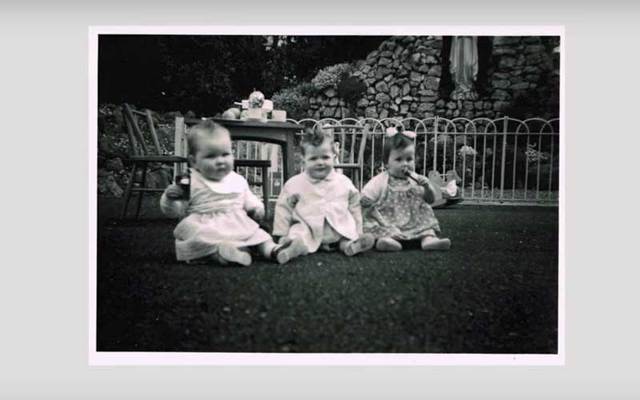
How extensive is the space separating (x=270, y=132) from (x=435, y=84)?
4.62 ft

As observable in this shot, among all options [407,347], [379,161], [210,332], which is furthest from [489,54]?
[210,332]

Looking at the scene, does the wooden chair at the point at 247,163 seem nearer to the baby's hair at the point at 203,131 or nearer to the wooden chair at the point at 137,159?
the wooden chair at the point at 137,159

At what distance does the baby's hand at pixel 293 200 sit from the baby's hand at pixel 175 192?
682 mm

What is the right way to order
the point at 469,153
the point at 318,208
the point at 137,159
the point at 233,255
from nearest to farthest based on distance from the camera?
the point at 233,255 → the point at 318,208 → the point at 137,159 → the point at 469,153

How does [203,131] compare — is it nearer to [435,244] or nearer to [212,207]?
[212,207]

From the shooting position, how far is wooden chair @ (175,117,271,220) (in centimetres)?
414

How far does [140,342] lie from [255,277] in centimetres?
71

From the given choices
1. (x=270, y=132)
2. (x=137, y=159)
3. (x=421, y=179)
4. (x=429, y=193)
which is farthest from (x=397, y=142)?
(x=137, y=159)

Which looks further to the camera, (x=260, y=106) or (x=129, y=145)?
(x=129, y=145)

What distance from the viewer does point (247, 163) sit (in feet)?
13.6

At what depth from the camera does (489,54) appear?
3896 millimetres

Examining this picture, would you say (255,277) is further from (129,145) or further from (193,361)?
(129,145)

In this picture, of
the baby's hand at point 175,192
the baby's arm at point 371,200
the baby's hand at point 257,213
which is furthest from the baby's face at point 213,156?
the baby's arm at point 371,200

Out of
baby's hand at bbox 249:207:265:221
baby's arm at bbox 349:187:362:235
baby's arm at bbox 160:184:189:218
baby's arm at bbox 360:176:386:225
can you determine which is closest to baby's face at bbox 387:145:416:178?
baby's arm at bbox 360:176:386:225
